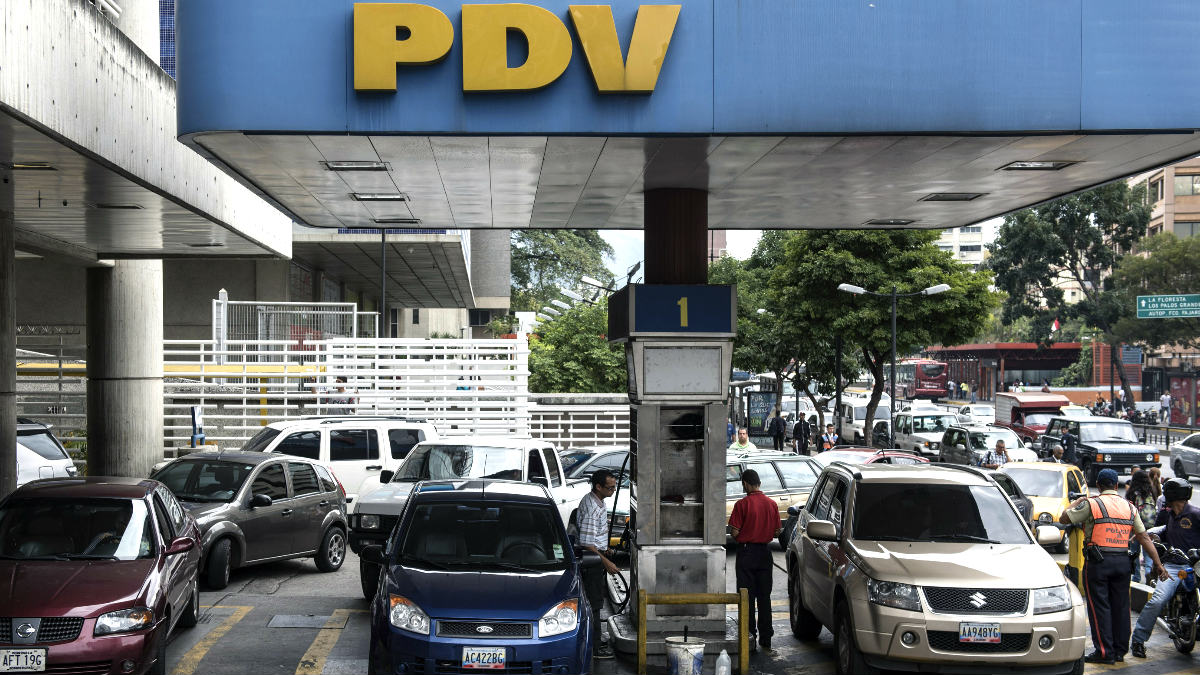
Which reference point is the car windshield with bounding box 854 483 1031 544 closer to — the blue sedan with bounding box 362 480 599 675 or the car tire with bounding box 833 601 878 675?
the car tire with bounding box 833 601 878 675

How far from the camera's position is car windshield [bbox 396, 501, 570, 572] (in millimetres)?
9148

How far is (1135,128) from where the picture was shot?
921 centimetres

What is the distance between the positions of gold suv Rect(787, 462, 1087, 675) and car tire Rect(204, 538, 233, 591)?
269 inches

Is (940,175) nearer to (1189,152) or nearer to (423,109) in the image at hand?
(1189,152)

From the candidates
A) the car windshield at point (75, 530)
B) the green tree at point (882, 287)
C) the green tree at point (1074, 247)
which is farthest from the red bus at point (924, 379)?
the car windshield at point (75, 530)

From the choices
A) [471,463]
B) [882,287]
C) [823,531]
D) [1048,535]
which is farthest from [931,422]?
[823,531]

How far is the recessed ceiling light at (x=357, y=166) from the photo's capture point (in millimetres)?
10594

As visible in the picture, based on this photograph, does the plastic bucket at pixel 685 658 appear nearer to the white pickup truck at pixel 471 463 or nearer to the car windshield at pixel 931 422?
the white pickup truck at pixel 471 463

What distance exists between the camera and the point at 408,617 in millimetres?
8156

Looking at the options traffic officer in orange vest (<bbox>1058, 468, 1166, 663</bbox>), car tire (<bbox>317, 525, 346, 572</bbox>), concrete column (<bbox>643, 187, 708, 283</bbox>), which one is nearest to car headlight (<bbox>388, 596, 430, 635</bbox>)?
A: concrete column (<bbox>643, 187, 708, 283</bbox>)

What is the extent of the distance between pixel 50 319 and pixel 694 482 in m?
29.5

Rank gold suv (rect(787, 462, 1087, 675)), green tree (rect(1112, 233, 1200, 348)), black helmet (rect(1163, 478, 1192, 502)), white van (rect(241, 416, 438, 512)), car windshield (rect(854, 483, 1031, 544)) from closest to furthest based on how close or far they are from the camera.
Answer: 1. gold suv (rect(787, 462, 1087, 675))
2. car windshield (rect(854, 483, 1031, 544))
3. black helmet (rect(1163, 478, 1192, 502))
4. white van (rect(241, 416, 438, 512))
5. green tree (rect(1112, 233, 1200, 348))

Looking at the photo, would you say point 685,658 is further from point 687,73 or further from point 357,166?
point 357,166

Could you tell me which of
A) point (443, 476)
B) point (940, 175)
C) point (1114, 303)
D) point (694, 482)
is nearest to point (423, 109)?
point (694, 482)
